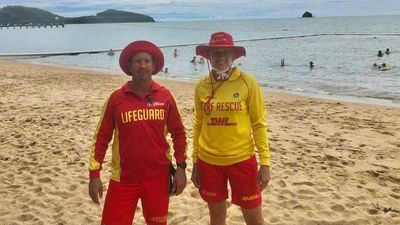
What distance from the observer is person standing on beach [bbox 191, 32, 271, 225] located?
3287mm

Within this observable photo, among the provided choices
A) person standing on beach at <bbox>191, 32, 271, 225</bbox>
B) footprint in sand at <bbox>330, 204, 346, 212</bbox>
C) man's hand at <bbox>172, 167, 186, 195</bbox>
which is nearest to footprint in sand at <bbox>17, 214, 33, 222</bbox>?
man's hand at <bbox>172, 167, 186, 195</bbox>

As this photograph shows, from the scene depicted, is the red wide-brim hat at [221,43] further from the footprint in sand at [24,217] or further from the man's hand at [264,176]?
the footprint in sand at [24,217]

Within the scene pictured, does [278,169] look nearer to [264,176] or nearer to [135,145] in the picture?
[264,176]

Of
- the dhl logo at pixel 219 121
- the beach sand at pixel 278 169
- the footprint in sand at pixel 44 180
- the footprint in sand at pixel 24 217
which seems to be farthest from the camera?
the footprint in sand at pixel 44 180

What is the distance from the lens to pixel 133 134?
3.14 m

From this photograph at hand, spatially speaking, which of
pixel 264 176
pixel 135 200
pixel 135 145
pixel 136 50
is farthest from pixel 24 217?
pixel 264 176

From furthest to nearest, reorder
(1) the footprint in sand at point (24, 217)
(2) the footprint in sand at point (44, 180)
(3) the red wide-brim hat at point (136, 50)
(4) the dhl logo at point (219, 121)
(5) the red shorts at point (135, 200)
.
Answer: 1. (2) the footprint in sand at point (44, 180)
2. (1) the footprint in sand at point (24, 217)
3. (4) the dhl logo at point (219, 121)
4. (3) the red wide-brim hat at point (136, 50)
5. (5) the red shorts at point (135, 200)

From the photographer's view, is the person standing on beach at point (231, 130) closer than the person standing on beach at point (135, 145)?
No

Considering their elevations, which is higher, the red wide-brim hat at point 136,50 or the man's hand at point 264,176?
the red wide-brim hat at point 136,50

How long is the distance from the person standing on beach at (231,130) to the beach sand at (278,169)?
1462mm

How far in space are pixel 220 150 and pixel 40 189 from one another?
334 centimetres

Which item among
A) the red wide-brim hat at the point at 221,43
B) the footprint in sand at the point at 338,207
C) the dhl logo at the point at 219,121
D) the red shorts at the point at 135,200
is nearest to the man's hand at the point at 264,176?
the dhl logo at the point at 219,121

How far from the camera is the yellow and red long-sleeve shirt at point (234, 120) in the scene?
10.7ft

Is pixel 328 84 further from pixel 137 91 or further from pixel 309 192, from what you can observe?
pixel 137 91
